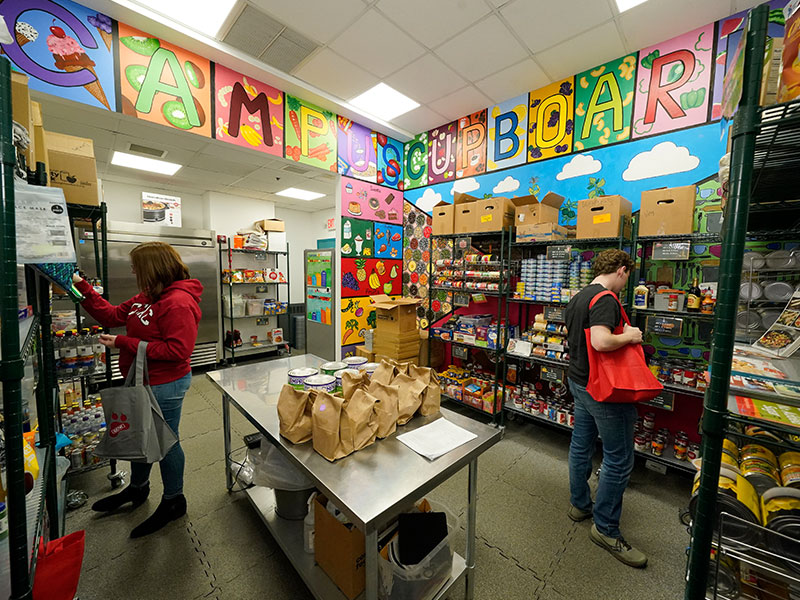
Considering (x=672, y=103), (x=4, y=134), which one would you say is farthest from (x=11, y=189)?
(x=672, y=103)

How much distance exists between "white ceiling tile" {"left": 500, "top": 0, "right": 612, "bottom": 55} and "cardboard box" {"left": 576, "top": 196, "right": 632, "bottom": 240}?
140 centimetres

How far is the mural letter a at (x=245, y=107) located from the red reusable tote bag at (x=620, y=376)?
3690mm

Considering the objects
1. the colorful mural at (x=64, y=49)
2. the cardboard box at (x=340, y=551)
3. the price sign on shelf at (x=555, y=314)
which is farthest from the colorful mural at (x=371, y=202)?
the cardboard box at (x=340, y=551)

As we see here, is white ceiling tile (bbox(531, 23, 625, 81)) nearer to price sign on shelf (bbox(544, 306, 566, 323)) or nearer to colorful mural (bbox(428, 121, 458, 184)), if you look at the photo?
colorful mural (bbox(428, 121, 458, 184))

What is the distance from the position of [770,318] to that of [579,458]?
133 centimetres

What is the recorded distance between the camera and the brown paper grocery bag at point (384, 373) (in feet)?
5.24

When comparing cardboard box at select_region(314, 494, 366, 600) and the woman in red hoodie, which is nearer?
cardboard box at select_region(314, 494, 366, 600)

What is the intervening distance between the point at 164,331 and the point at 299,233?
22.2 feet

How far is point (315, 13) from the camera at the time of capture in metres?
2.62

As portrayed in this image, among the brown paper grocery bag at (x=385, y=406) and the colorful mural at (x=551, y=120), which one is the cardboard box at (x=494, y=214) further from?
the brown paper grocery bag at (x=385, y=406)

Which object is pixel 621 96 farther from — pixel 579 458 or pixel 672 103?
pixel 579 458

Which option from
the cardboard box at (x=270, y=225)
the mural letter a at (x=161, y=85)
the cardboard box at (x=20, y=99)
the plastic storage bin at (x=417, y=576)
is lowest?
the plastic storage bin at (x=417, y=576)

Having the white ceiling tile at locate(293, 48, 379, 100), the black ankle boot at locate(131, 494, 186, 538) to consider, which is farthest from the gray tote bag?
the white ceiling tile at locate(293, 48, 379, 100)

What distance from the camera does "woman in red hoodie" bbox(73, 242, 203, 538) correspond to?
1.76 meters
